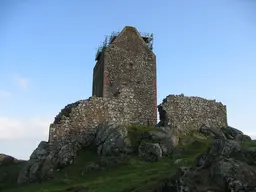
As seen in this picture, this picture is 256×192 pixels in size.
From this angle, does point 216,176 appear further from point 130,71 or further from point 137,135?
point 130,71

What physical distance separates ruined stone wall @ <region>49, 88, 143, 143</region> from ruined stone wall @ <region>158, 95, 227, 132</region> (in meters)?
3.26

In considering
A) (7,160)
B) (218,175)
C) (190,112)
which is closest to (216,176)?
(218,175)

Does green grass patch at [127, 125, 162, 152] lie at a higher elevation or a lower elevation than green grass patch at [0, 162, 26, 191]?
higher

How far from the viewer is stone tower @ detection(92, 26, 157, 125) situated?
45188 millimetres

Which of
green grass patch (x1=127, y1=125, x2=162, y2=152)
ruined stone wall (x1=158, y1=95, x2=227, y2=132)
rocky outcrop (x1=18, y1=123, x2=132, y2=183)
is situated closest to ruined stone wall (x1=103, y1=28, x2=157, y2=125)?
ruined stone wall (x1=158, y1=95, x2=227, y2=132)

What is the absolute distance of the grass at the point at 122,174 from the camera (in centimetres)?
2458

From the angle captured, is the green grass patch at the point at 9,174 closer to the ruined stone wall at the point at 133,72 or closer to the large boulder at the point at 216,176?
the ruined stone wall at the point at 133,72

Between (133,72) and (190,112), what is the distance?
836cm

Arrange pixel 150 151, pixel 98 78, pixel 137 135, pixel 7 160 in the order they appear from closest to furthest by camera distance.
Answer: pixel 150 151
pixel 137 135
pixel 7 160
pixel 98 78

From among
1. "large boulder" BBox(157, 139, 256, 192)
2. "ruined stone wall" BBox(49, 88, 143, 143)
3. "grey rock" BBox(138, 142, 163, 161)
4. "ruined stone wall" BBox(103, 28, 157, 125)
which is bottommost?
"large boulder" BBox(157, 139, 256, 192)

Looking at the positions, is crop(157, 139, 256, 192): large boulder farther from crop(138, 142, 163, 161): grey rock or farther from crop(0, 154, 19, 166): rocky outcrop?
crop(0, 154, 19, 166): rocky outcrop

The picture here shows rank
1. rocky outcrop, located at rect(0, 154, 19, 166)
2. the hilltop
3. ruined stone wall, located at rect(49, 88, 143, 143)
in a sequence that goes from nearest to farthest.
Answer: the hilltop, ruined stone wall, located at rect(49, 88, 143, 143), rocky outcrop, located at rect(0, 154, 19, 166)

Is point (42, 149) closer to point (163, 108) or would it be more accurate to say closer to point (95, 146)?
point (95, 146)

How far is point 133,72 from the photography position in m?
46.3
